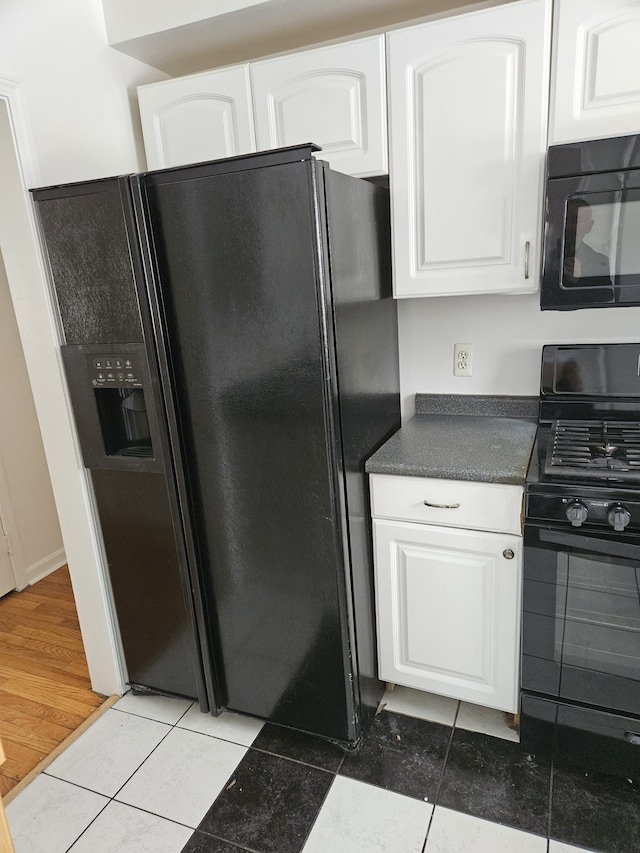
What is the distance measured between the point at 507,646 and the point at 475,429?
0.70 meters

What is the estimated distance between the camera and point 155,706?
205 cm

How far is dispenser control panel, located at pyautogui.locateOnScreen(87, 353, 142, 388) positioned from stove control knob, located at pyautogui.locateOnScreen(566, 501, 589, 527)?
4.05 feet

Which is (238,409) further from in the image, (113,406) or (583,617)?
(583,617)

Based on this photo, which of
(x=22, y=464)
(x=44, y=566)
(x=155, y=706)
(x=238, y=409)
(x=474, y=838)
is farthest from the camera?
(x=44, y=566)

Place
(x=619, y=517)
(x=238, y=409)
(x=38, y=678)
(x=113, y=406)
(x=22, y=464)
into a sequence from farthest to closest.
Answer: (x=22, y=464) < (x=38, y=678) < (x=113, y=406) < (x=238, y=409) < (x=619, y=517)

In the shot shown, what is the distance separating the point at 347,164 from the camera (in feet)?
5.73

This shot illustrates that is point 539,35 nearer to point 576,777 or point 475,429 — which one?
point 475,429

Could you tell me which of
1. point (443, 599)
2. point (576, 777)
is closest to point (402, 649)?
point (443, 599)

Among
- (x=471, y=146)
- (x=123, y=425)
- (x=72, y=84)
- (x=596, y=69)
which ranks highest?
(x=72, y=84)

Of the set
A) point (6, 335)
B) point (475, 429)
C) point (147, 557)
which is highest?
point (6, 335)

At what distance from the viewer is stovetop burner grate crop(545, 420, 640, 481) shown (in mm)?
1475

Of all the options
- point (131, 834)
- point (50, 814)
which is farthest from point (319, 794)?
point (50, 814)

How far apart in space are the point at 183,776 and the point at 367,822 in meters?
0.58

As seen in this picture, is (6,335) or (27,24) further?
(6,335)
